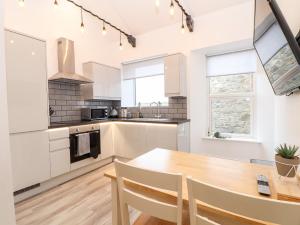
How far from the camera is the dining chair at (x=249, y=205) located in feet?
1.77

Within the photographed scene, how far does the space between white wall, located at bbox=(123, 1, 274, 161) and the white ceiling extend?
0.40 feet

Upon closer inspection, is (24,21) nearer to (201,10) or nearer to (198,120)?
(201,10)

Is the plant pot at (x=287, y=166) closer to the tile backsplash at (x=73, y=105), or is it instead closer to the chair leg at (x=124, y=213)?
the chair leg at (x=124, y=213)

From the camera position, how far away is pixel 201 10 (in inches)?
122

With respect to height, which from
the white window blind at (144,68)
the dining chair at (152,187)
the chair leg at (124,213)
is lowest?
the chair leg at (124,213)

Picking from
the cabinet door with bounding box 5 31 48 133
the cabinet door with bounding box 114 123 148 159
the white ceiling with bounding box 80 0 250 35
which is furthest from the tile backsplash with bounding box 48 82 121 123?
the white ceiling with bounding box 80 0 250 35

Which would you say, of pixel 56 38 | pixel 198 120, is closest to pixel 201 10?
pixel 198 120

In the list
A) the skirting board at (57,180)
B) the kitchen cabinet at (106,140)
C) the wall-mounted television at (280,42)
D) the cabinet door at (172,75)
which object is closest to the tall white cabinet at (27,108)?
the skirting board at (57,180)

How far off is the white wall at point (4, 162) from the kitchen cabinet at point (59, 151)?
1.00 meters

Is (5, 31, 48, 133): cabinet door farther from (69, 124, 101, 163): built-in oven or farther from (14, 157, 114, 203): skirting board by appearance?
(14, 157, 114, 203): skirting board

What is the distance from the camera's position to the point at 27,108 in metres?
2.19

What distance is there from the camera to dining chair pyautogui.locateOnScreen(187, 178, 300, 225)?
54cm

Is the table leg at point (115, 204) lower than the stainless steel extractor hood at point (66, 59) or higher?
lower

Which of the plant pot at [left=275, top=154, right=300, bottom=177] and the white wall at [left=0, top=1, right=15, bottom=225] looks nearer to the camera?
the plant pot at [left=275, top=154, right=300, bottom=177]
